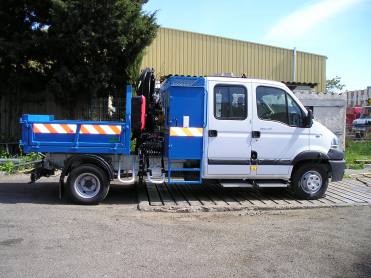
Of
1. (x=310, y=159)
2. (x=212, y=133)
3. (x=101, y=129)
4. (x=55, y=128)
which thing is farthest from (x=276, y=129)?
(x=55, y=128)

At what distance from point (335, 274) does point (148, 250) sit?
2362 mm

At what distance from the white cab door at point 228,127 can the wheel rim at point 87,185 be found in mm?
2198

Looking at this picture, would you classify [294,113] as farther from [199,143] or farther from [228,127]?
[199,143]

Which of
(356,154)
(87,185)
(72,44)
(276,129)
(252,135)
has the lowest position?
(87,185)

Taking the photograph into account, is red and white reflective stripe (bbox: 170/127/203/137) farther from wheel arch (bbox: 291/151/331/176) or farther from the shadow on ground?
wheel arch (bbox: 291/151/331/176)

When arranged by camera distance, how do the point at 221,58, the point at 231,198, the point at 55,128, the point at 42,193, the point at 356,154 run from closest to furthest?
the point at 55,128 < the point at 231,198 < the point at 42,193 < the point at 356,154 < the point at 221,58

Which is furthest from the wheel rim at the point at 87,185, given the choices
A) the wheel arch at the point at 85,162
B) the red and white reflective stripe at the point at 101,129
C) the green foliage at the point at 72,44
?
the green foliage at the point at 72,44

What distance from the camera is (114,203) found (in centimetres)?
881

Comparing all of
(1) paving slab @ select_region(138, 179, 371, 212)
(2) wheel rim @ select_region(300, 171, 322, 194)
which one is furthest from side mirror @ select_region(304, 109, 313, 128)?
(1) paving slab @ select_region(138, 179, 371, 212)

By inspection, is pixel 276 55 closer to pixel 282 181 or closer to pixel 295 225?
pixel 282 181

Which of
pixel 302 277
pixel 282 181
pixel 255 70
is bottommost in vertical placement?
pixel 302 277

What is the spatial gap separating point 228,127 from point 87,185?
117 inches

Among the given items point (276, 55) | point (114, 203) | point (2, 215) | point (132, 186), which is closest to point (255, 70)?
point (276, 55)

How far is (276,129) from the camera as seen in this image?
351 inches
